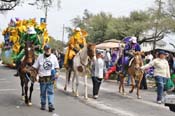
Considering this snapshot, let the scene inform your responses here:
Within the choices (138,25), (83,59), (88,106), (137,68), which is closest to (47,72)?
(88,106)

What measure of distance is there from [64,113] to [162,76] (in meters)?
4.75

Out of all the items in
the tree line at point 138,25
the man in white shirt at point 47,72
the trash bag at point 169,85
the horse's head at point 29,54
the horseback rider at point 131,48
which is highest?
the tree line at point 138,25

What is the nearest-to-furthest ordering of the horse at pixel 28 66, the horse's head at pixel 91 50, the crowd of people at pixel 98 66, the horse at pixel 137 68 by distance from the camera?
the crowd of people at pixel 98 66
the horse at pixel 28 66
the horse's head at pixel 91 50
the horse at pixel 137 68

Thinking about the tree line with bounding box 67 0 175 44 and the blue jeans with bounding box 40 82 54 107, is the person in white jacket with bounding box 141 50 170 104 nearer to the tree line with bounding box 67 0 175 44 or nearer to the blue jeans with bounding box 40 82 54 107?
the blue jeans with bounding box 40 82 54 107

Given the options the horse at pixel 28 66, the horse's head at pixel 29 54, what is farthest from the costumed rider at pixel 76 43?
the horse's head at pixel 29 54

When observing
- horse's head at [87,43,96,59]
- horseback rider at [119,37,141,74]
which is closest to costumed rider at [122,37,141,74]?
horseback rider at [119,37,141,74]

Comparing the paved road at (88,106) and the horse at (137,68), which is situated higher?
the horse at (137,68)

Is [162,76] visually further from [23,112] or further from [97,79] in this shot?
[23,112]

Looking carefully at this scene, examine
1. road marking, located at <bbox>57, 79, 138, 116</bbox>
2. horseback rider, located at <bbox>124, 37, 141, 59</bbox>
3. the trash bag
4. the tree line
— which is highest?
the tree line

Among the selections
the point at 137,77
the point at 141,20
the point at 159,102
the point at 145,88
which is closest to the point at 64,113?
the point at 159,102

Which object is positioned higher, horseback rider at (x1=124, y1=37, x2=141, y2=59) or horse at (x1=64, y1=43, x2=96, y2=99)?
horseback rider at (x1=124, y1=37, x2=141, y2=59)

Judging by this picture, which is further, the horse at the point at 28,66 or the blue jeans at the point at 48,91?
the horse at the point at 28,66

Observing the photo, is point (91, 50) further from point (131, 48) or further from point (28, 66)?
point (28, 66)

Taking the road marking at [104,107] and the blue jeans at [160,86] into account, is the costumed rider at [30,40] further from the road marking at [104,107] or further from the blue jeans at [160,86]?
the blue jeans at [160,86]
